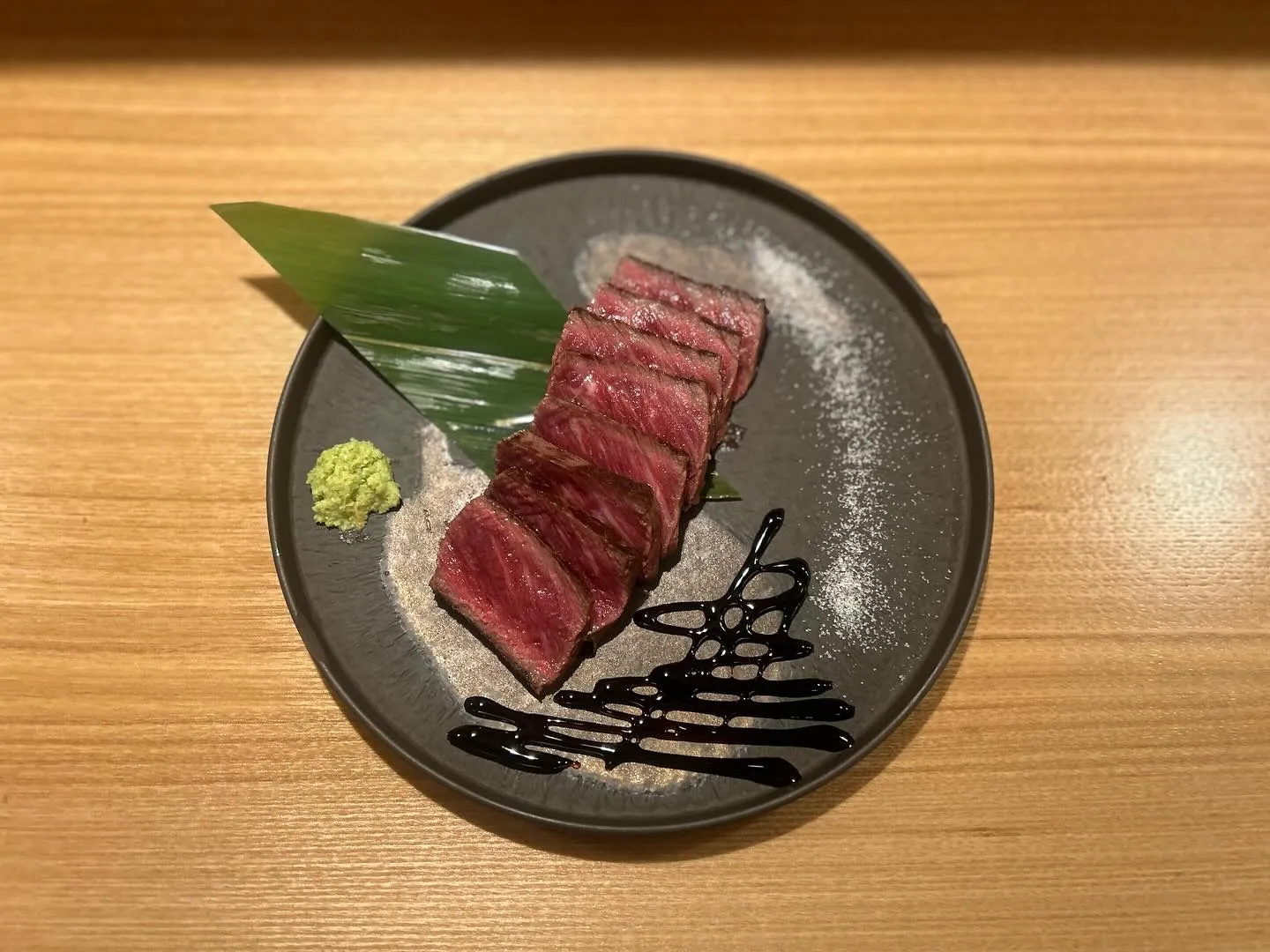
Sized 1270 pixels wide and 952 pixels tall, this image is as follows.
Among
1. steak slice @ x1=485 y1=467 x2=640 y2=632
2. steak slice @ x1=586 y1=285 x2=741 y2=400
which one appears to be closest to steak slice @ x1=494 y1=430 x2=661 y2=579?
steak slice @ x1=485 y1=467 x2=640 y2=632

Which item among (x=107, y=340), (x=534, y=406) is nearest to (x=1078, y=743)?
(x=534, y=406)

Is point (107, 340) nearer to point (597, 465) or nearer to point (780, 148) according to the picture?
point (597, 465)

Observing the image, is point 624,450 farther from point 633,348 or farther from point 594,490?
point 633,348

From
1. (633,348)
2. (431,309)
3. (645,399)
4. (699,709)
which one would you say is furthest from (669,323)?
(699,709)

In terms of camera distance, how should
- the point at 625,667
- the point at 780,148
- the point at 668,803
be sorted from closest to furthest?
the point at 668,803 → the point at 625,667 → the point at 780,148

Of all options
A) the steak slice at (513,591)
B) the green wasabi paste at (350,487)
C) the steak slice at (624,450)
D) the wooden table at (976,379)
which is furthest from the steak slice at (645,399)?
the wooden table at (976,379)

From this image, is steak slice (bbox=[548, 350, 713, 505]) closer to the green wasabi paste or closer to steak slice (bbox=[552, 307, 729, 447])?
steak slice (bbox=[552, 307, 729, 447])
